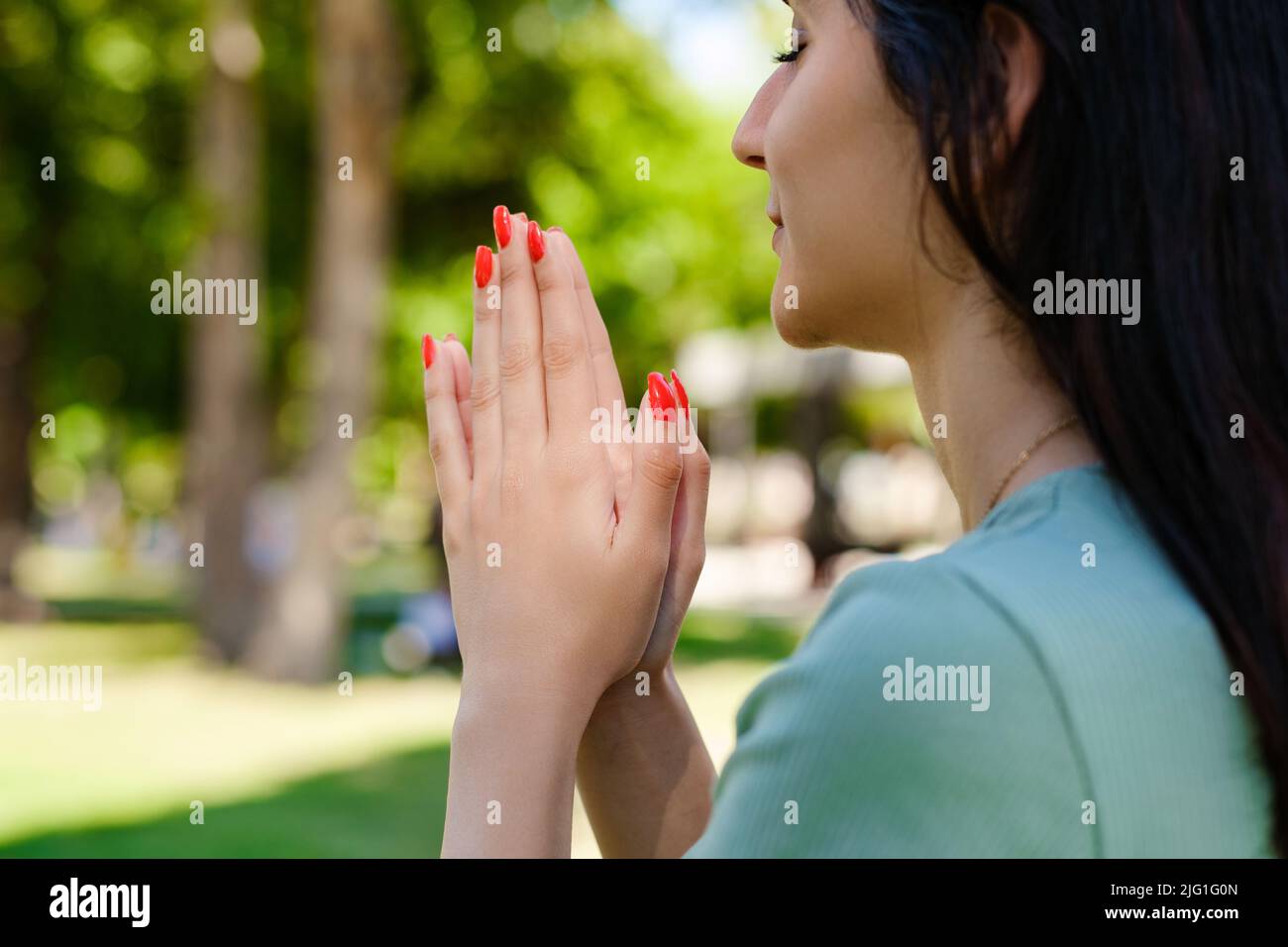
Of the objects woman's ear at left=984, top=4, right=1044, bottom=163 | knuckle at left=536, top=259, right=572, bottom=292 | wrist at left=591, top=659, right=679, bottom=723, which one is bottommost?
wrist at left=591, top=659, right=679, bottom=723

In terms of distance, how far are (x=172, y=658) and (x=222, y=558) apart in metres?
1.40

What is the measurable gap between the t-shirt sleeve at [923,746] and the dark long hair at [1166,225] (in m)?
0.20

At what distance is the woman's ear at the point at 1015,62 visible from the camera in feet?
3.94

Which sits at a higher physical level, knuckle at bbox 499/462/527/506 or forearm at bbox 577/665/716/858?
knuckle at bbox 499/462/527/506

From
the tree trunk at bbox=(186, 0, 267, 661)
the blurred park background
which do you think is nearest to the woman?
the blurred park background

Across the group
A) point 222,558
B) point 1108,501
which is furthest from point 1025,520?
point 222,558

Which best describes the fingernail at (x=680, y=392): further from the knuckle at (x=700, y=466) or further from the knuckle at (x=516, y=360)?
the knuckle at (x=516, y=360)

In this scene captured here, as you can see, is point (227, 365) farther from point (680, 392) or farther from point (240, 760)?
point (680, 392)

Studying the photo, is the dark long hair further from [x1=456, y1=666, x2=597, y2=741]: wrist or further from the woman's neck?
[x1=456, y1=666, x2=597, y2=741]: wrist

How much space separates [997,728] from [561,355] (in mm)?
630

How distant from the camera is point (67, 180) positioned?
17641 millimetres

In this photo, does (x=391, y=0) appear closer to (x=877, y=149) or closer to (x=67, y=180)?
(x=67, y=180)

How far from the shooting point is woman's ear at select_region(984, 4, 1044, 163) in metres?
1.20

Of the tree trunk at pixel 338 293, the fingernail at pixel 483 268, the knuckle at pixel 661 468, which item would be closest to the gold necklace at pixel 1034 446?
the knuckle at pixel 661 468
